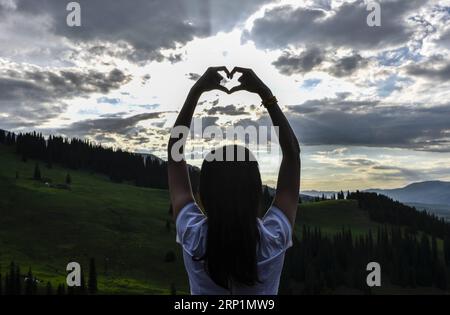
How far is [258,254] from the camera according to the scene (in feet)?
16.3

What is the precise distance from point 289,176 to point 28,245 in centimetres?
16547

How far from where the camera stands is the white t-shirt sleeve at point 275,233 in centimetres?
500

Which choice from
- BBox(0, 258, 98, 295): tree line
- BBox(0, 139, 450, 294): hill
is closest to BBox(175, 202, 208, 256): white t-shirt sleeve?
BBox(0, 258, 98, 295): tree line

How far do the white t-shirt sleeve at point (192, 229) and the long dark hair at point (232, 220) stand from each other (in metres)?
0.13

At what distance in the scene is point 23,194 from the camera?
19650 centimetres

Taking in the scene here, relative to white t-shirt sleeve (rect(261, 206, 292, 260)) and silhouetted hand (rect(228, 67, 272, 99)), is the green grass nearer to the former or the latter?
silhouetted hand (rect(228, 67, 272, 99))

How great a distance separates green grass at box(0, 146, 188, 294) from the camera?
13838 centimetres

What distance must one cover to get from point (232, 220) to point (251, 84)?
194 centimetres

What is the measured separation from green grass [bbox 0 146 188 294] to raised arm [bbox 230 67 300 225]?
120m

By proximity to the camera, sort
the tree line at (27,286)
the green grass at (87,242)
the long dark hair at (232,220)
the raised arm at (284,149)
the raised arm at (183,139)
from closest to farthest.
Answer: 1. the long dark hair at (232,220)
2. the raised arm at (284,149)
3. the raised arm at (183,139)
4. the tree line at (27,286)
5. the green grass at (87,242)

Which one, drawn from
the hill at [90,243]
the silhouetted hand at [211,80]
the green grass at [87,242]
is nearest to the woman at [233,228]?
the silhouetted hand at [211,80]

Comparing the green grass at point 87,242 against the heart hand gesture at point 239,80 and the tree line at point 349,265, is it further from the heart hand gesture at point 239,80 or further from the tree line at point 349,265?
the heart hand gesture at point 239,80
